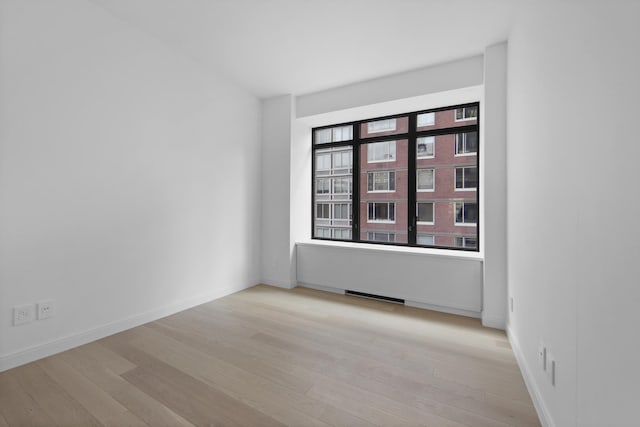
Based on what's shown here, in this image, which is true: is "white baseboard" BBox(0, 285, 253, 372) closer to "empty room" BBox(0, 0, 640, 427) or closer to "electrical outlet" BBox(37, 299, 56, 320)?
"empty room" BBox(0, 0, 640, 427)

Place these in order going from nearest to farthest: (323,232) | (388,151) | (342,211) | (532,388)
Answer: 1. (532,388)
2. (388,151)
3. (342,211)
4. (323,232)

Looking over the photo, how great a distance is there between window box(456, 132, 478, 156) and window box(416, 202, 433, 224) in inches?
27.0

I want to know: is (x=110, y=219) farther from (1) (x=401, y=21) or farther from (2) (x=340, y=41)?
(1) (x=401, y=21)

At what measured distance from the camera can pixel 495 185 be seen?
254cm

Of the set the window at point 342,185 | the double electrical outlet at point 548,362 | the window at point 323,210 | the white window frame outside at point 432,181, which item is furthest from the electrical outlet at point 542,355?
the window at point 323,210

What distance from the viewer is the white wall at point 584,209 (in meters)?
0.78

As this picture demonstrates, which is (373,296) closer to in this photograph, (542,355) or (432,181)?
(432,181)

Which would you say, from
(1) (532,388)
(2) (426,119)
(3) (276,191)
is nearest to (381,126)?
(2) (426,119)

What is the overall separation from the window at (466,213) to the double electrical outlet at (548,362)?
6.12ft

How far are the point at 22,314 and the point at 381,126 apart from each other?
12.5 feet

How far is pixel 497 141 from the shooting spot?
2.52 metres

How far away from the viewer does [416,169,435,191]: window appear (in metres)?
3.36

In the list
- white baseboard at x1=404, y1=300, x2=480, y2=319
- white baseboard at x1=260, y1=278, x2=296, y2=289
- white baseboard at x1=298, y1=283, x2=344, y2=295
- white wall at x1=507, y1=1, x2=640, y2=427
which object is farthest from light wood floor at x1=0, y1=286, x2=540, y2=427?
white baseboard at x1=260, y1=278, x2=296, y2=289

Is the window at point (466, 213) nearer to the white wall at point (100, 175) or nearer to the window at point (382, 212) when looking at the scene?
the window at point (382, 212)
